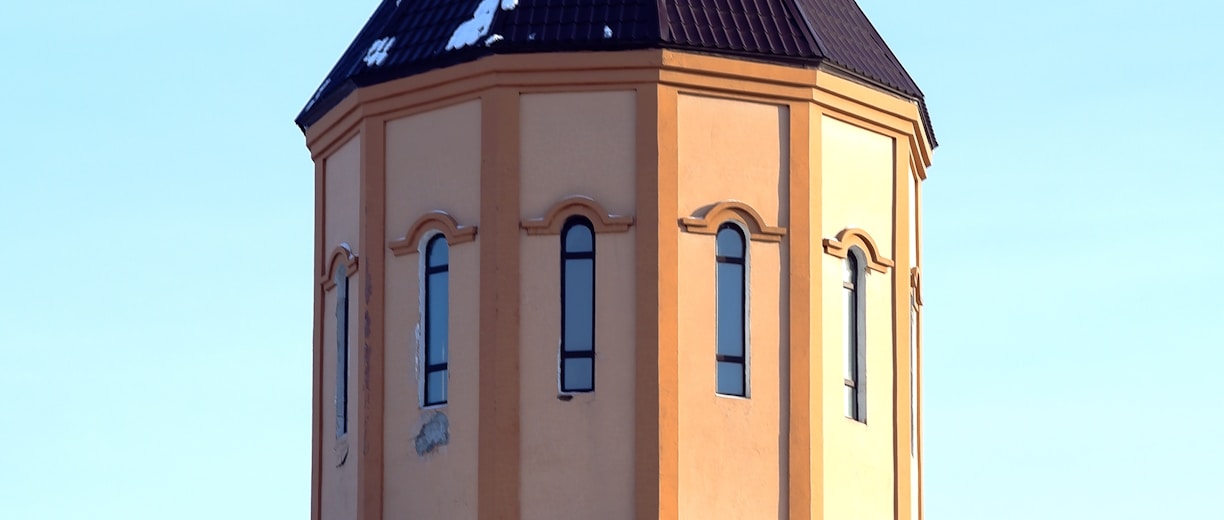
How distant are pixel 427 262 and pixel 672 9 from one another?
3.94 meters

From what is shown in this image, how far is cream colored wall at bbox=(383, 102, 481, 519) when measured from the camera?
120 feet

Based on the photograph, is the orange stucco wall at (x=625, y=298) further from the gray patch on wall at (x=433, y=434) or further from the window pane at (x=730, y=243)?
the window pane at (x=730, y=243)

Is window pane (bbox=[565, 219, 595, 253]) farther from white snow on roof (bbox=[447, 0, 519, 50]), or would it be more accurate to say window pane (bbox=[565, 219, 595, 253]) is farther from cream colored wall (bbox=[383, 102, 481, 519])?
white snow on roof (bbox=[447, 0, 519, 50])

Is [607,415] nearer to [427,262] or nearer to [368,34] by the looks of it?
[427,262]

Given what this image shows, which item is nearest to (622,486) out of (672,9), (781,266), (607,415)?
(607,415)

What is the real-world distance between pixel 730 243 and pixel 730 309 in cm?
74

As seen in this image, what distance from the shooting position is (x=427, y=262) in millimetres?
37562

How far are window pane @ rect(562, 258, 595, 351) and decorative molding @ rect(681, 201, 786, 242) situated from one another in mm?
1193

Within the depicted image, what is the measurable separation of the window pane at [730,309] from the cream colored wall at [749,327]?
107 mm


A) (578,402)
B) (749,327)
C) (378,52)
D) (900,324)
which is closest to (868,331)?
(900,324)

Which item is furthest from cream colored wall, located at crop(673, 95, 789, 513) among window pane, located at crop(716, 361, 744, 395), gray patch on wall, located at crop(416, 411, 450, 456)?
gray patch on wall, located at crop(416, 411, 450, 456)

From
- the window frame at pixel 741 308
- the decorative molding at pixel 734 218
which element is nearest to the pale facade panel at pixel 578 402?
the decorative molding at pixel 734 218

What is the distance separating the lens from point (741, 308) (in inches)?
1448

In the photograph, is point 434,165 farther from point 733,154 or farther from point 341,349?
point 733,154
